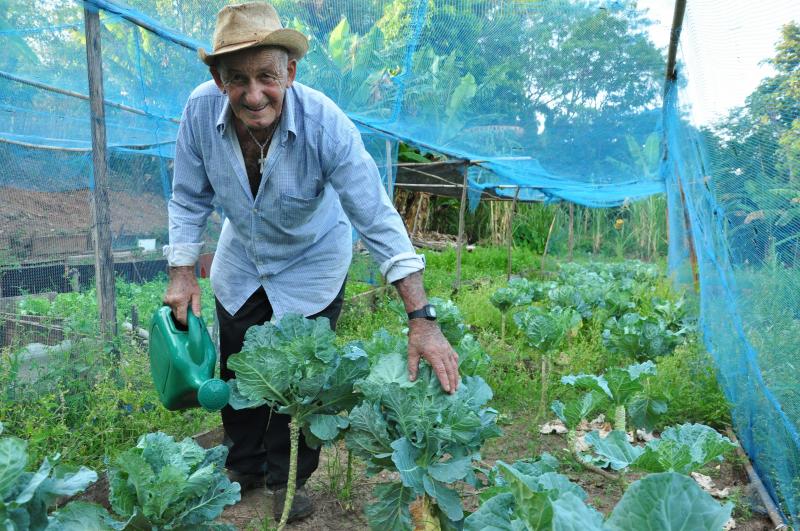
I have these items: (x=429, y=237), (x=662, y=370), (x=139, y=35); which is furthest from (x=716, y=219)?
(x=429, y=237)

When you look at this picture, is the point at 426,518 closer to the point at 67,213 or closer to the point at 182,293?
the point at 182,293

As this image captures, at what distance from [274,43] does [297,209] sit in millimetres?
699

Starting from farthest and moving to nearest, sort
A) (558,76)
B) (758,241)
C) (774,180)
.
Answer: (558,76) → (758,241) → (774,180)

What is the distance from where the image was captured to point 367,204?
8.52 feet

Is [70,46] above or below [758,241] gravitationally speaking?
above

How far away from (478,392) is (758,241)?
1.62m

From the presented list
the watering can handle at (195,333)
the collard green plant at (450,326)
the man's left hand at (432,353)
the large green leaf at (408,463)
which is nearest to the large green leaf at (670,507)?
the large green leaf at (408,463)

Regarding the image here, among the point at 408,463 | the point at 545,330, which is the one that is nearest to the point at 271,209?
the point at 408,463

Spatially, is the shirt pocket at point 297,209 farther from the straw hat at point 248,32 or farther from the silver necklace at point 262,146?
the straw hat at point 248,32

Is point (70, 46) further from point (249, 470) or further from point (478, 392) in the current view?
point (478, 392)

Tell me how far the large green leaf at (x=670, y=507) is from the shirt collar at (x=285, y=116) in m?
1.92

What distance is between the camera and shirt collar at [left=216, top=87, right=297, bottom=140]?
2699 millimetres

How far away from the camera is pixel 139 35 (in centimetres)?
439

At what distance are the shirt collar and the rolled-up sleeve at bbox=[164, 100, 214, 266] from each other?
0.18 metres
